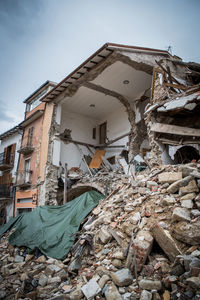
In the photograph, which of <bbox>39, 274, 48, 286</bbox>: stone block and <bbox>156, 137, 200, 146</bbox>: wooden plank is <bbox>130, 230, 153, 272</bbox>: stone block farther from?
<bbox>156, 137, 200, 146</bbox>: wooden plank

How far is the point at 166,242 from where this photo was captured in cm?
327

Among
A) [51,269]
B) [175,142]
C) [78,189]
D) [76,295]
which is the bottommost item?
[51,269]

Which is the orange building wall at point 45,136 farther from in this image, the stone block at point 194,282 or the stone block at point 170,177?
the stone block at point 194,282

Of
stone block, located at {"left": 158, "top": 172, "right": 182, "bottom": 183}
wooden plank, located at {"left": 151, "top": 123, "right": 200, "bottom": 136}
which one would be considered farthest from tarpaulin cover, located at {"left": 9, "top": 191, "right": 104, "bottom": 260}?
wooden plank, located at {"left": 151, "top": 123, "right": 200, "bottom": 136}

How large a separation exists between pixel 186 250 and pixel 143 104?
10.8m

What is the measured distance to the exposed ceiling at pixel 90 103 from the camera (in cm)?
1279

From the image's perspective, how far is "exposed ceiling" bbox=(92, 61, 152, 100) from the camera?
10539 millimetres

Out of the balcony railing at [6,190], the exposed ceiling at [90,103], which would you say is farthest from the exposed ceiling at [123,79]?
the balcony railing at [6,190]

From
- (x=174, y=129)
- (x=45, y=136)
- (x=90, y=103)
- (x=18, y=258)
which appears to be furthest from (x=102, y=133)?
(x=18, y=258)

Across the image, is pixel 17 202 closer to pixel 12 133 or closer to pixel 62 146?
pixel 62 146

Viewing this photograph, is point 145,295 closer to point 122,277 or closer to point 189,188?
point 122,277

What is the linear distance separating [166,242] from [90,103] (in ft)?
38.8

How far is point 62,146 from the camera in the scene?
13.2m

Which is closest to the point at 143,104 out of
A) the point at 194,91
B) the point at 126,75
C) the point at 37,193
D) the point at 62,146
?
the point at 126,75
